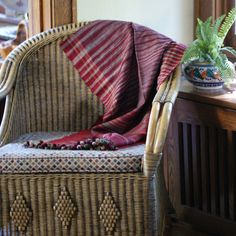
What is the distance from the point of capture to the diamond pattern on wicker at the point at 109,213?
2.01m

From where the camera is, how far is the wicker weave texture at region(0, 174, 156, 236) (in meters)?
1.99

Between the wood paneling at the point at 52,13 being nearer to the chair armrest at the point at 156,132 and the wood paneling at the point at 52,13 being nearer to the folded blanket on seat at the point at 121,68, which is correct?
the folded blanket on seat at the point at 121,68

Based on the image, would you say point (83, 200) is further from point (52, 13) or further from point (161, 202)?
point (52, 13)

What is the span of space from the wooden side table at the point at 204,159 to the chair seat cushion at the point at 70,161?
44 centimetres

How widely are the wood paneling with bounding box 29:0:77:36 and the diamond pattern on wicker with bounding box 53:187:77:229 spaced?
0.88 m

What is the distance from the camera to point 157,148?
76.0 inches

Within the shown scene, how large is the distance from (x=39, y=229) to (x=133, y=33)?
2.95 ft

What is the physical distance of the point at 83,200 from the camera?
2.03 metres

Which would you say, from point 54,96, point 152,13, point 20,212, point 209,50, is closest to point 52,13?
point 54,96

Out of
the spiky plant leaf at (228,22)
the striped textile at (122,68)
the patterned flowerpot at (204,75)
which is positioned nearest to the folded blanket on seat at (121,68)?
the striped textile at (122,68)

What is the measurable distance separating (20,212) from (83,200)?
0.77ft

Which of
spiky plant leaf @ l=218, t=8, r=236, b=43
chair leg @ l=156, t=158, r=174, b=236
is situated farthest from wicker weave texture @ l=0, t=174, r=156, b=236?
spiky plant leaf @ l=218, t=8, r=236, b=43

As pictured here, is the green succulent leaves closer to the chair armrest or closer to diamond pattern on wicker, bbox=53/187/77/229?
the chair armrest

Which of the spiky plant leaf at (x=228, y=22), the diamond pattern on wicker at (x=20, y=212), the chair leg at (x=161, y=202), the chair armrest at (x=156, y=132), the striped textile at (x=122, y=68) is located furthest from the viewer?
the spiky plant leaf at (x=228, y=22)
